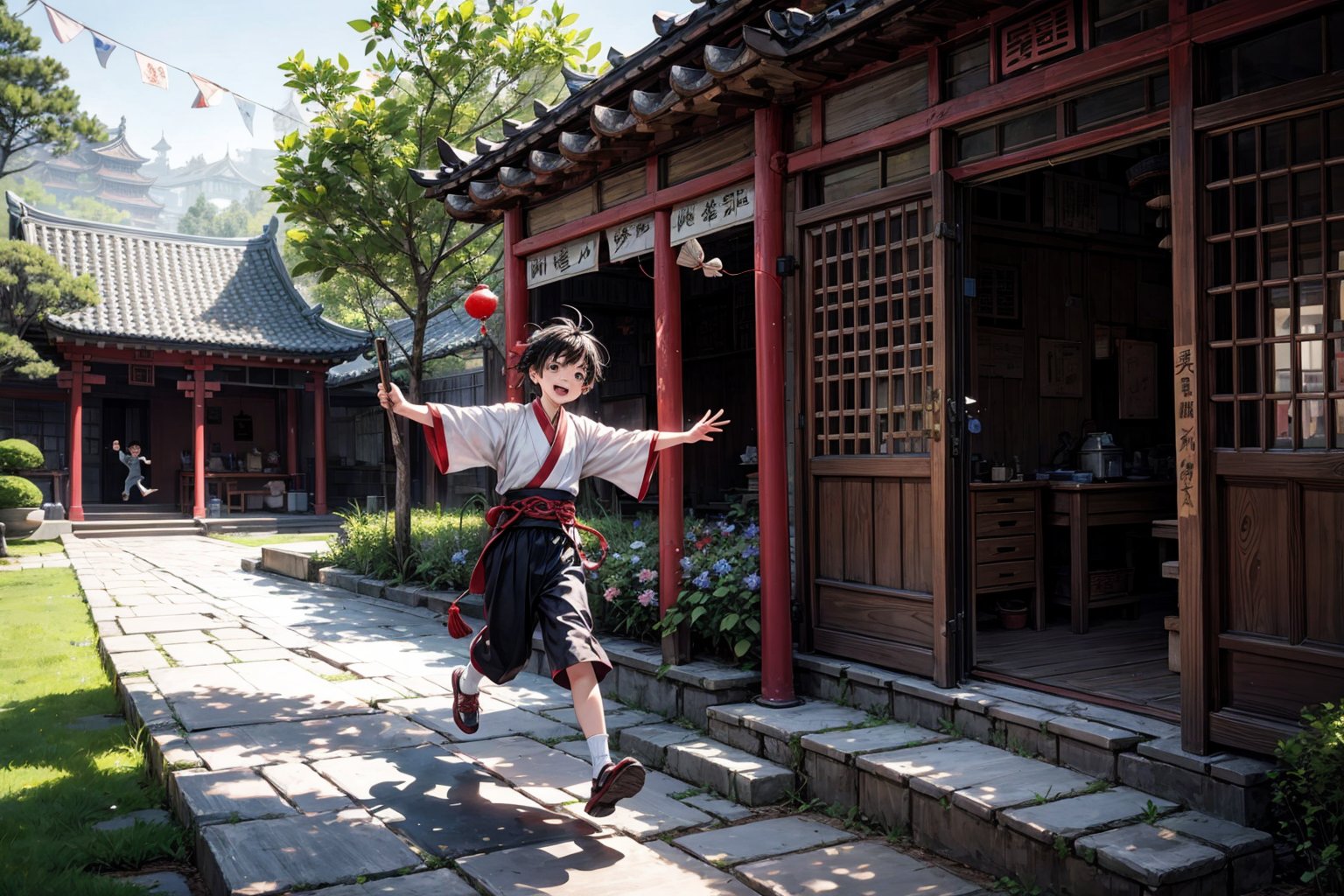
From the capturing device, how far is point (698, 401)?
1324cm

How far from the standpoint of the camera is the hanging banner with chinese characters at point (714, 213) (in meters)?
5.76

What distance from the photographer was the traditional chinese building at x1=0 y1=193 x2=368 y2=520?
20578mm

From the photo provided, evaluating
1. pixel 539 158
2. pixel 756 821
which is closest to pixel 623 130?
pixel 539 158

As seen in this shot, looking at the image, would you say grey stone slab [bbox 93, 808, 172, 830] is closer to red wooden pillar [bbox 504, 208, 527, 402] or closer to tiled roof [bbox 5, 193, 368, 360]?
red wooden pillar [bbox 504, 208, 527, 402]

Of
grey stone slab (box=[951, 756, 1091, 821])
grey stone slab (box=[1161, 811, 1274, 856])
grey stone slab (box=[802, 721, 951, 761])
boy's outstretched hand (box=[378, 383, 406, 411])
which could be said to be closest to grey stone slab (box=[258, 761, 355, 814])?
boy's outstretched hand (box=[378, 383, 406, 411])

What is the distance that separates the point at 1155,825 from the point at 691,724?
103 inches

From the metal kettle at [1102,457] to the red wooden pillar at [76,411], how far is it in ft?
59.5

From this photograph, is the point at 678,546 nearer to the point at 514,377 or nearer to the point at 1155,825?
the point at 514,377

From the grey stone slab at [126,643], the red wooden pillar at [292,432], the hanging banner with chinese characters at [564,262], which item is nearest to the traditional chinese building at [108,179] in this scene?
the red wooden pillar at [292,432]

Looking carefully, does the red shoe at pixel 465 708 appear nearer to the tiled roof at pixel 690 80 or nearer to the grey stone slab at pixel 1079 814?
the grey stone slab at pixel 1079 814

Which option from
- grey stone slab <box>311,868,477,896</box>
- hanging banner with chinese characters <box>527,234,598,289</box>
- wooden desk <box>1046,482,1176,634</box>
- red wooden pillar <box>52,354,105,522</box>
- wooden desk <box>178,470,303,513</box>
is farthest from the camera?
wooden desk <box>178,470,303,513</box>

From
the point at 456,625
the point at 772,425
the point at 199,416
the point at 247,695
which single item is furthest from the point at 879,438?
the point at 199,416

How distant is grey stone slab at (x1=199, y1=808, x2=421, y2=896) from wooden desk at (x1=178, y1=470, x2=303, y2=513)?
63.3 feet

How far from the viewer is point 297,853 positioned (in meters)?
3.59
